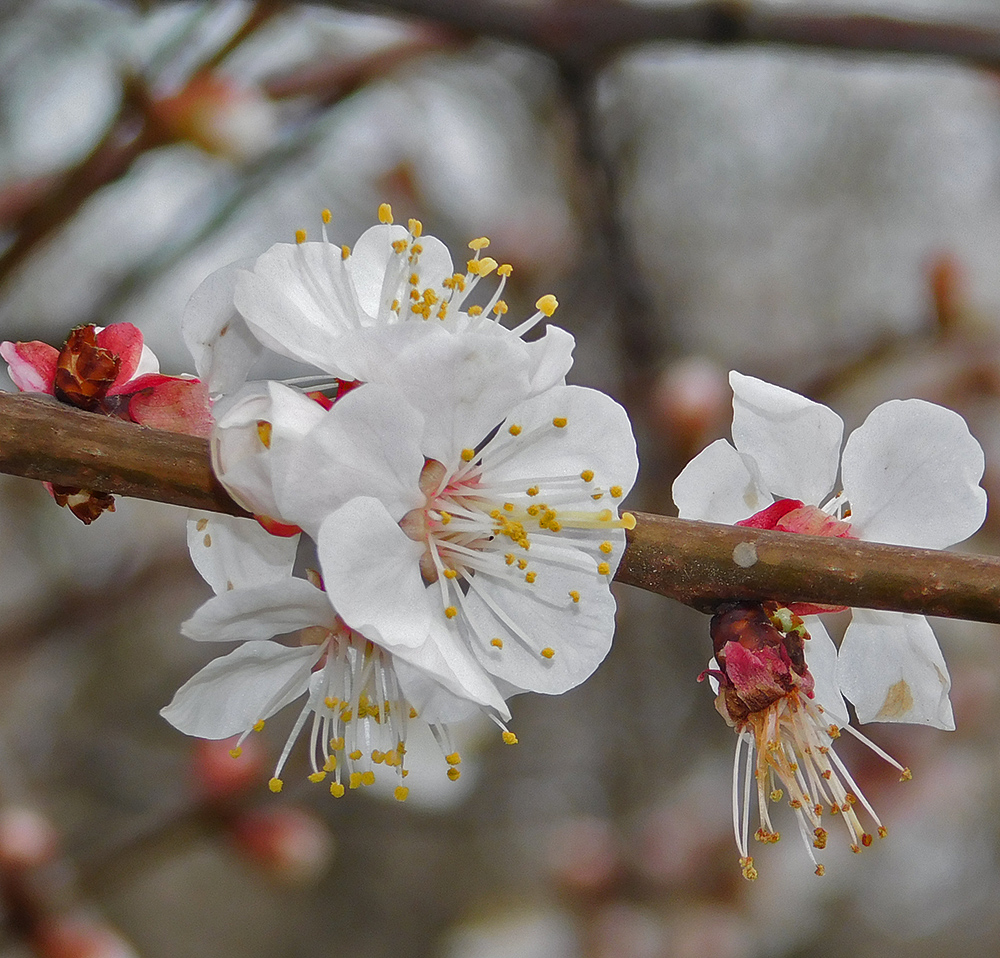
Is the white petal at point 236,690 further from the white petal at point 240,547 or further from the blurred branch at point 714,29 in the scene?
the blurred branch at point 714,29

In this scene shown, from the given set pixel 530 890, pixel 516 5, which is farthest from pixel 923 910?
pixel 516 5

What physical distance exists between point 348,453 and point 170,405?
21 cm

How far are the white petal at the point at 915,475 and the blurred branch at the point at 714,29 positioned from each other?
1.08 meters

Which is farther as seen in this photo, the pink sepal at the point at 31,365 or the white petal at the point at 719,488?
the white petal at the point at 719,488

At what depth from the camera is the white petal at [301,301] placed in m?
0.84

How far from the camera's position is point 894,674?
3.31 ft

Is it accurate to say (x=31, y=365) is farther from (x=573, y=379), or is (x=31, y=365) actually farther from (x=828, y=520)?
(x=573, y=379)

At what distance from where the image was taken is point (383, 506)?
81 cm

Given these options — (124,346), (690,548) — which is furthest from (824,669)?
(124,346)

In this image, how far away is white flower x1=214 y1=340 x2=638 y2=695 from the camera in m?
0.76

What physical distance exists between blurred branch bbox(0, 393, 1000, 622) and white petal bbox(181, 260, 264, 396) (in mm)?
139

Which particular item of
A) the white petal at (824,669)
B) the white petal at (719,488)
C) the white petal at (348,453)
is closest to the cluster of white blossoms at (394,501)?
the white petal at (348,453)

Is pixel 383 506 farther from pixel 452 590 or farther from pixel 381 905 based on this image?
pixel 381 905

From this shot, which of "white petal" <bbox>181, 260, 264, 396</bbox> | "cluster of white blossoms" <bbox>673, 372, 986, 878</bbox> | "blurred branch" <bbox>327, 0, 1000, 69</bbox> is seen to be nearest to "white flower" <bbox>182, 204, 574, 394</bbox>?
"white petal" <bbox>181, 260, 264, 396</bbox>
